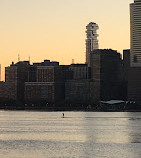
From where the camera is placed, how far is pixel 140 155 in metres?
99.9

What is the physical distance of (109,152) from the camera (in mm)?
104562

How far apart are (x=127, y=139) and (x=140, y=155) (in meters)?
31.3

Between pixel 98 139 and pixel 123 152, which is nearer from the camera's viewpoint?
pixel 123 152

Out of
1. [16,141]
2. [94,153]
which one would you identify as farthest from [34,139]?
[94,153]

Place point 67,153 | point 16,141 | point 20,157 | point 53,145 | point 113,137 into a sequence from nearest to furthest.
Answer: point 20,157 < point 67,153 < point 53,145 < point 16,141 < point 113,137

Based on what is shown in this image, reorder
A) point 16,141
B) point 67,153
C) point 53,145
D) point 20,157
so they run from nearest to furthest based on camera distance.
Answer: point 20,157, point 67,153, point 53,145, point 16,141

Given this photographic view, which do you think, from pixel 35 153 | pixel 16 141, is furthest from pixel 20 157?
pixel 16 141

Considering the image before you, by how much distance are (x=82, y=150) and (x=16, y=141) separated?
919 inches

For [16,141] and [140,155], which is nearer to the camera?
[140,155]

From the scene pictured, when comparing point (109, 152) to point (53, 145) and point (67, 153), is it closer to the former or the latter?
point (67, 153)

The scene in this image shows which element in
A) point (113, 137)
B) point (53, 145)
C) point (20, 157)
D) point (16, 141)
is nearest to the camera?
point (20, 157)

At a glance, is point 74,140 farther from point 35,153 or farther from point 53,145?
point 35,153

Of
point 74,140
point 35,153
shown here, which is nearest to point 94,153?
point 35,153

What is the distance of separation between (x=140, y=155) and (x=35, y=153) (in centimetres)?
1922
